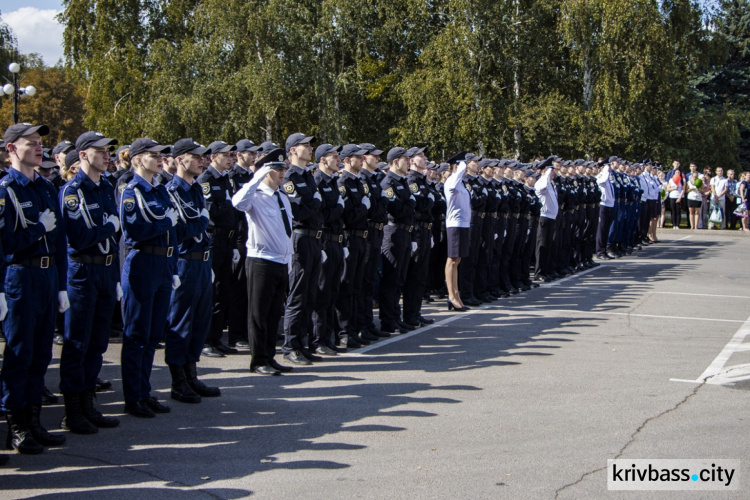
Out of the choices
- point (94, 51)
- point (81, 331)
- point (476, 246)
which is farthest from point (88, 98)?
point (81, 331)

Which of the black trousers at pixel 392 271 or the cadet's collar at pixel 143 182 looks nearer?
the cadet's collar at pixel 143 182

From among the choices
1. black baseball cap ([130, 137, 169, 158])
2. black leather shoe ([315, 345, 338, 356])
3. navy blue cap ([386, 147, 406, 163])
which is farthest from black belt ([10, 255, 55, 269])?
navy blue cap ([386, 147, 406, 163])

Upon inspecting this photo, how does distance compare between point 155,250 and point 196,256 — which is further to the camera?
point 196,256

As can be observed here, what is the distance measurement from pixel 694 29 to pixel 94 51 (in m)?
28.6

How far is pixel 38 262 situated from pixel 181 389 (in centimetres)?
198

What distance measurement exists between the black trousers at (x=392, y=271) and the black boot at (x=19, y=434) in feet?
19.1

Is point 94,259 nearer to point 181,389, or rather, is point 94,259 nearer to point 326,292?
point 181,389

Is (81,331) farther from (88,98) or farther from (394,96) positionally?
(88,98)

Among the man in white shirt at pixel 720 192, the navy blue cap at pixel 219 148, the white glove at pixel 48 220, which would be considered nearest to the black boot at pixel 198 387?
the white glove at pixel 48 220

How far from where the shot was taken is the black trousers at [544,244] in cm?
1681

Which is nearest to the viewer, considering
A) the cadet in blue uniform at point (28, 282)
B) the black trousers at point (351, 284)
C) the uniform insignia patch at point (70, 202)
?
the cadet in blue uniform at point (28, 282)

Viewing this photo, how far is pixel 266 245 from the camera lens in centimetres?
843

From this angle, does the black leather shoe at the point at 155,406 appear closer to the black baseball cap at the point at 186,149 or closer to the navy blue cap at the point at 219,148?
the black baseball cap at the point at 186,149

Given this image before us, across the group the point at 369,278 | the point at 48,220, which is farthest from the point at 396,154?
the point at 48,220
